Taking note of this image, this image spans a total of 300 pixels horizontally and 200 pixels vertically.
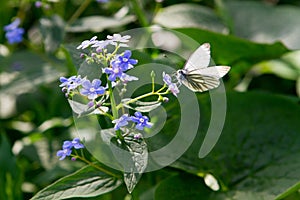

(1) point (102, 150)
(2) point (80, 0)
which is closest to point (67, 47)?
(1) point (102, 150)

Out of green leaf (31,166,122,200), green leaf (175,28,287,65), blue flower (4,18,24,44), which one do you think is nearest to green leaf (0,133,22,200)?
blue flower (4,18,24,44)

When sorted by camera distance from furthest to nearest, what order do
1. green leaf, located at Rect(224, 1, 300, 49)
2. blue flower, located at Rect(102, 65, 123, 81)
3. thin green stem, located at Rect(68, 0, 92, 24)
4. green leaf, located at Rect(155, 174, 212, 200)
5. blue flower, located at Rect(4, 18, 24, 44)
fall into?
green leaf, located at Rect(224, 1, 300, 49), thin green stem, located at Rect(68, 0, 92, 24), blue flower, located at Rect(4, 18, 24, 44), green leaf, located at Rect(155, 174, 212, 200), blue flower, located at Rect(102, 65, 123, 81)

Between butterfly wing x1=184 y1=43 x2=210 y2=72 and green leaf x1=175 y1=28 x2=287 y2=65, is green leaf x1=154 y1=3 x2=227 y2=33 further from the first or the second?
butterfly wing x1=184 y1=43 x2=210 y2=72

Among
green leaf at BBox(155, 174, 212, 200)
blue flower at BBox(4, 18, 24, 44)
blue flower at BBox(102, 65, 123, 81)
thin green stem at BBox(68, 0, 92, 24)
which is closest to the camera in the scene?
blue flower at BBox(102, 65, 123, 81)

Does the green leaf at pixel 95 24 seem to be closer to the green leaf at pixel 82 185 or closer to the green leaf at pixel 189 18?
the green leaf at pixel 189 18

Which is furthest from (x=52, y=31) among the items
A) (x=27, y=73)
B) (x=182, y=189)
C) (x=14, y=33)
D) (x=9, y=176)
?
(x=182, y=189)

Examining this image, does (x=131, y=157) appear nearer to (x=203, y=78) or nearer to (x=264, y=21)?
(x=203, y=78)
